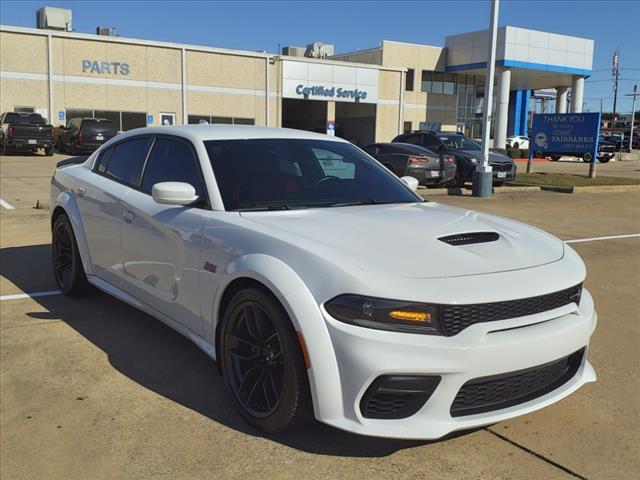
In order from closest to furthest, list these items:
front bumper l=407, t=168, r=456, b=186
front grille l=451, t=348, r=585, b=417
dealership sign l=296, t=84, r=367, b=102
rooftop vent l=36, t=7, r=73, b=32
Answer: front grille l=451, t=348, r=585, b=417 < front bumper l=407, t=168, r=456, b=186 < rooftop vent l=36, t=7, r=73, b=32 < dealership sign l=296, t=84, r=367, b=102

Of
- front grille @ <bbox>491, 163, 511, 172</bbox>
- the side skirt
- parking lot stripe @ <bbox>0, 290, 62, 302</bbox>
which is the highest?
front grille @ <bbox>491, 163, 511, 172</bbox>

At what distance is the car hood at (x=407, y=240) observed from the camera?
2869 mm

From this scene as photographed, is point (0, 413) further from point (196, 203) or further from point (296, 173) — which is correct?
point (296, 173)

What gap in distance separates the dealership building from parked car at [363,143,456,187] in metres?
23.1

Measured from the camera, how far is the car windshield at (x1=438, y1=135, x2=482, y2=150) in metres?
18.0

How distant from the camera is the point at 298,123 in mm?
51625

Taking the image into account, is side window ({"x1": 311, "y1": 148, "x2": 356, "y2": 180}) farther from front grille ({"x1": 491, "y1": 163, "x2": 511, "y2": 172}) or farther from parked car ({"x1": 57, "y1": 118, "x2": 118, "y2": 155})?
parked car ({"x1": 57, "y1": 118, "x2": 118, "y2": 155})

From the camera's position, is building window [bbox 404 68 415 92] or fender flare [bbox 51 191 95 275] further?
building window [bbox 404 68 415 92]

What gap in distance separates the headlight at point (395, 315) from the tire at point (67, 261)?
3378mm

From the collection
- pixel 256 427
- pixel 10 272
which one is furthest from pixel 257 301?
pixel 10 272

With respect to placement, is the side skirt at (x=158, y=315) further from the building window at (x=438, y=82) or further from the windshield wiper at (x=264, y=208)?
the building window at (x=438, y=82)

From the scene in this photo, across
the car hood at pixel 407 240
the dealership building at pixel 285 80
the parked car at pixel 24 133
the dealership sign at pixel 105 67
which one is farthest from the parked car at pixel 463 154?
the dealership sign at pixel 105 67

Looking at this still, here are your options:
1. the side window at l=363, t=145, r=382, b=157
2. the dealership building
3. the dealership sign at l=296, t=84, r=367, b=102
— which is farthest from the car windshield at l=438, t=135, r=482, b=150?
the dealership sign at l=296, t=84, r=367, b=102

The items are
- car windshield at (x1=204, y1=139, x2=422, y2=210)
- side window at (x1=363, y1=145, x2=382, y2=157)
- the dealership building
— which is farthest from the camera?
the dealership building
